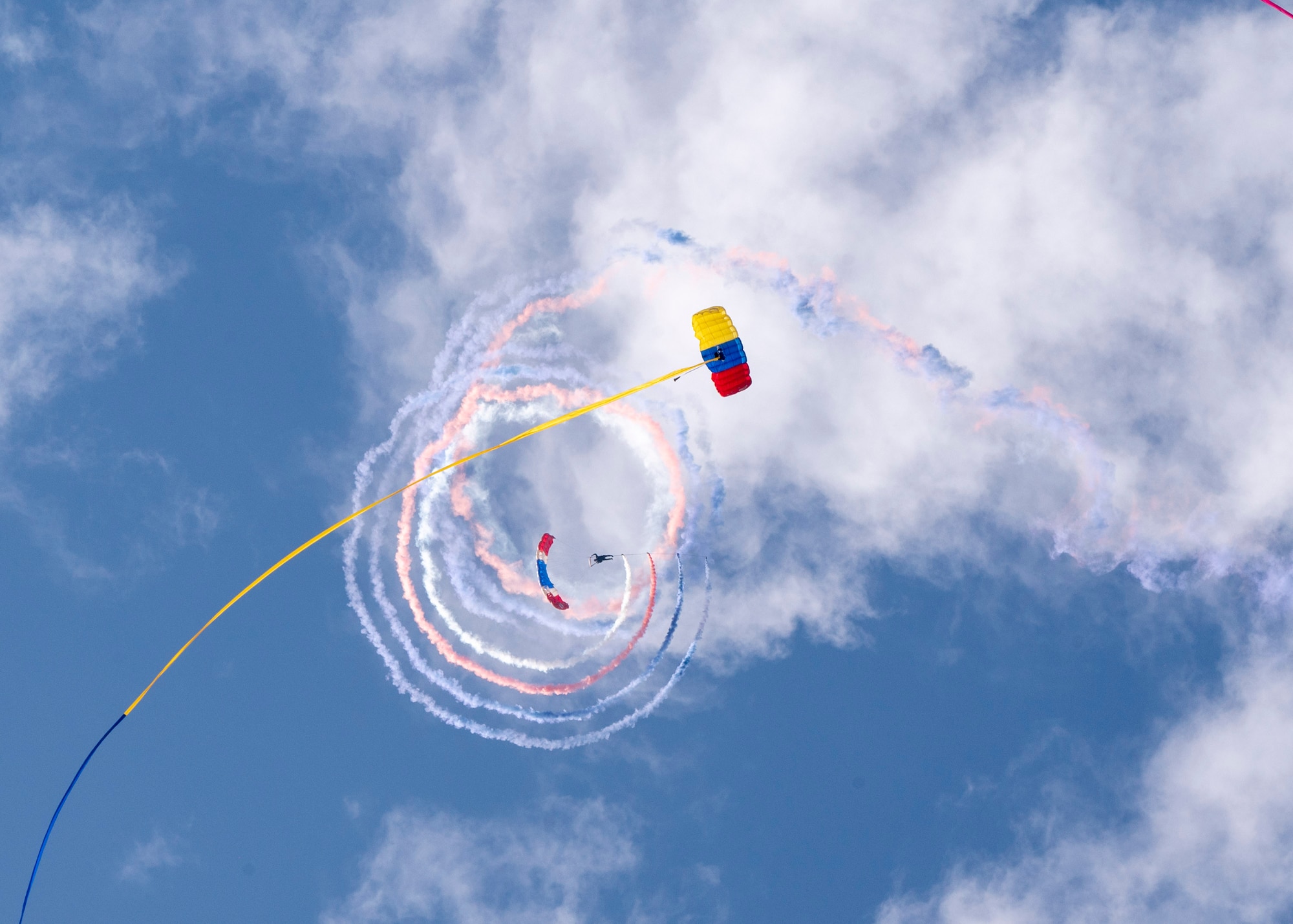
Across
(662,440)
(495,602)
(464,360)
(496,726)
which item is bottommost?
(496,726)

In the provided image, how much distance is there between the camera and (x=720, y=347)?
36.3 meters

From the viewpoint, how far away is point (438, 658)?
40.6 m

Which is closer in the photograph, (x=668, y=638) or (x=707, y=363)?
(x=707, y=363)

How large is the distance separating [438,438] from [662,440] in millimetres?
8529

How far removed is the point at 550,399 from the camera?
40.7 meters

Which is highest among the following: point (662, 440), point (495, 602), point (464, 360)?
point (464, 360)

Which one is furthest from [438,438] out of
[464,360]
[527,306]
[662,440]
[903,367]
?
[903,367]

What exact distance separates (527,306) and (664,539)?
408 inches

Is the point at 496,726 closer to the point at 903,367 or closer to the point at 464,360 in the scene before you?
the point at 464,360

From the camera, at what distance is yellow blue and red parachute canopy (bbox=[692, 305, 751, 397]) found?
36.2 meters

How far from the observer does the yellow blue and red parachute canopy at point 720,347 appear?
36.2 metres

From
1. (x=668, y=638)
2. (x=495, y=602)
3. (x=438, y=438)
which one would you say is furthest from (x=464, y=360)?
(x=668, y=638)

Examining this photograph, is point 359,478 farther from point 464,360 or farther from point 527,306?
point 527,306

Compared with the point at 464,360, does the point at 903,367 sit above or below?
below
